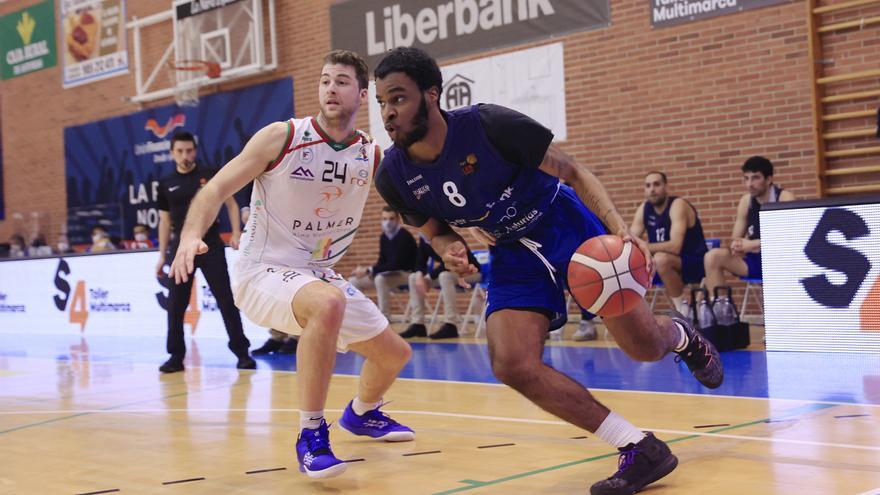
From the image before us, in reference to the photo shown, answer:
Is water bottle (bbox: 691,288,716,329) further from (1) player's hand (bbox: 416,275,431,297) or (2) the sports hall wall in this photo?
(2) the sports hall wall

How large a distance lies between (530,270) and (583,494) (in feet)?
2.94

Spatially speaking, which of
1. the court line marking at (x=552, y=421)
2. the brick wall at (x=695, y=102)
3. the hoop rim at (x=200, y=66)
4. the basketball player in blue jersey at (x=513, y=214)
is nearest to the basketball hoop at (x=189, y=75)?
the hoop rim at (x=200, y=66)

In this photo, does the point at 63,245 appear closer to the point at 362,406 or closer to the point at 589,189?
the point at 362,406

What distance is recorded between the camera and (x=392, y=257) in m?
11.4

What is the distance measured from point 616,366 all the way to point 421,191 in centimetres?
417

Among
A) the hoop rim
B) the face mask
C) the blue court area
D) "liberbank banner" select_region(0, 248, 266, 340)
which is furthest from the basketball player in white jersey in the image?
the hoop rim

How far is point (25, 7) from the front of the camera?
64.7 ft

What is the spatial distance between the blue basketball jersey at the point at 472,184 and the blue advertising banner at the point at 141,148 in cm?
1150

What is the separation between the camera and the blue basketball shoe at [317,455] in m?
3.93

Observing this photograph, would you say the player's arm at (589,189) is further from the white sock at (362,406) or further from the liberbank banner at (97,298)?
the liberbank banner at (97,298)

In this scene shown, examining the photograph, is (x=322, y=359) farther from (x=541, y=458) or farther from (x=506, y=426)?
(x=506, y=426)

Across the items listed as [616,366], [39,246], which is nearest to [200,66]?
[39,246]

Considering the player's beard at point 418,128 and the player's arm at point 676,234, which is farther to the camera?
the player's arm at point 676,234

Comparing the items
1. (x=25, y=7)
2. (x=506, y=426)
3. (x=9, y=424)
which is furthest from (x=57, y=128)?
(x=506, y=426)
